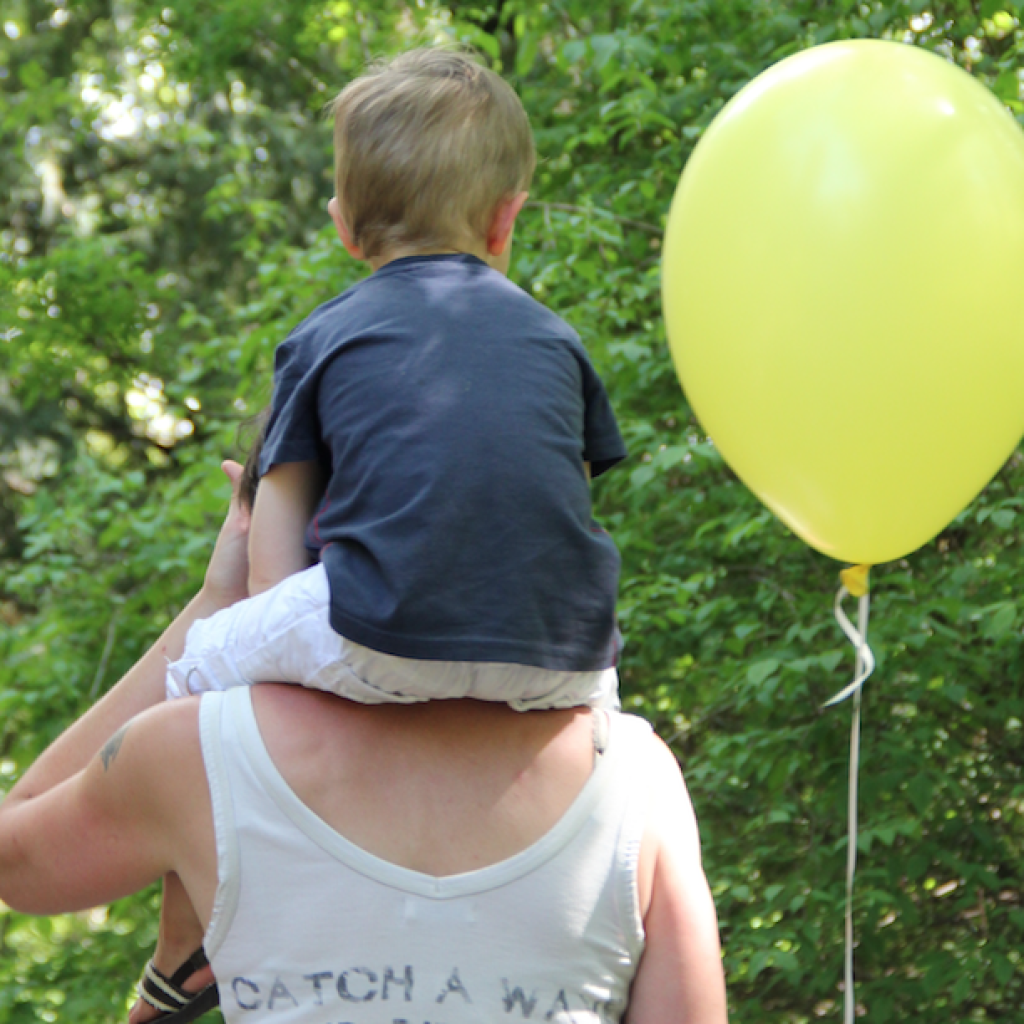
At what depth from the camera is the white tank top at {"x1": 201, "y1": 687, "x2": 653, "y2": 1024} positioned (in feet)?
3.34

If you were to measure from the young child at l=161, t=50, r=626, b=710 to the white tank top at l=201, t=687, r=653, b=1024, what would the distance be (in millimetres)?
120

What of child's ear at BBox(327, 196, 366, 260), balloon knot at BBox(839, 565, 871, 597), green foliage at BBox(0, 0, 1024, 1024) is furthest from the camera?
green foliage at BBox(0, 0, 1024, 1024)

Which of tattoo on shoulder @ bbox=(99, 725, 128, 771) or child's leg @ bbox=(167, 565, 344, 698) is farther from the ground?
child's leg @ bbox=(167, 565, 344, 698)

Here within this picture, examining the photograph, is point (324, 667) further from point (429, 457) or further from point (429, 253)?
point (429, 253)

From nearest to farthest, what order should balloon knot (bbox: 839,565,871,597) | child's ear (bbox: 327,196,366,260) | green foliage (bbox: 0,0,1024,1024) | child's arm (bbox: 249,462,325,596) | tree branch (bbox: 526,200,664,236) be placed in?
child's arm (bbox: 249,462,325,596)
child's ear (bbox: 327,196,366,260)
balloon knot (bbox: 839,565,871,597)
green foliage (bbox: 0,0,1024,1024)
tree branch (bbox: 526,200,664,236)

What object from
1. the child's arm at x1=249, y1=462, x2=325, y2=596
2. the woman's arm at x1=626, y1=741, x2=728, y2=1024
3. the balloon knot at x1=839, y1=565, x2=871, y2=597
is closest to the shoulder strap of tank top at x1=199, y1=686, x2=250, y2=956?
the child's arm at x1=249, y1=462, x2=325, y2=596

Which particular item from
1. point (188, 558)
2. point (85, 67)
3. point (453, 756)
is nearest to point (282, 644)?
point (453, 756)

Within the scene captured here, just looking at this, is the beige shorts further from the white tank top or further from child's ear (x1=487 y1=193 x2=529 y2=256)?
child's ear (x1=487 y1=193 x2=529 y2=256)

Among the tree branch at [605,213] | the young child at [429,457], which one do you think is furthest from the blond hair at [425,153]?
the tree branch at [605,213]

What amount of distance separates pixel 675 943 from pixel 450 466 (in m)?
0.49

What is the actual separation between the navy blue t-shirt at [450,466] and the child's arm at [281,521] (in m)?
0.03

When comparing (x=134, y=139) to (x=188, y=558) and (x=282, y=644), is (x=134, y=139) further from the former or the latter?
(x=282, y=644)

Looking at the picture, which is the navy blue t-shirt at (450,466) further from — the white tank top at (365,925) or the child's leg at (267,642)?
the white tank top at (365,925)

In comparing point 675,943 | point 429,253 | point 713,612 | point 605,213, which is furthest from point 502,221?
point 605,213
